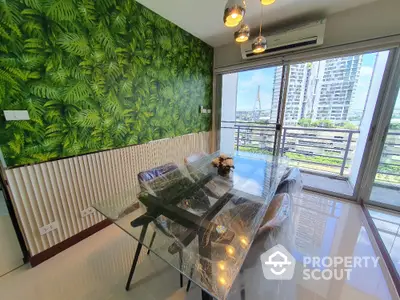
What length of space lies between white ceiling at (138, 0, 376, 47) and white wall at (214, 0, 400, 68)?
0.09 meters

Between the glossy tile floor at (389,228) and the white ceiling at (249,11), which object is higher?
the white ceiling at (249,11)

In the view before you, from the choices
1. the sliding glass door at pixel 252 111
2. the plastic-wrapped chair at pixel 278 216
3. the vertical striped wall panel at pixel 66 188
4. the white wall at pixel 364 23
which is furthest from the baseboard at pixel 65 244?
the white wall at pixel 364 23

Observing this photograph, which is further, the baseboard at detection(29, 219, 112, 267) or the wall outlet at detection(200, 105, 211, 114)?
the wall outlet at detection(200, 105, 211, 114)

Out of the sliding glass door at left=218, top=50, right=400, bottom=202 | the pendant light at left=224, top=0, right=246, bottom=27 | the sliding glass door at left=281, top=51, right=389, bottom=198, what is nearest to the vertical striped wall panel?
the pendant light at left=224, top=0, right=246, bottom=27

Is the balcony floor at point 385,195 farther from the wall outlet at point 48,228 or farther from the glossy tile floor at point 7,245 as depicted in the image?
the glossy tile floor at point 7,245

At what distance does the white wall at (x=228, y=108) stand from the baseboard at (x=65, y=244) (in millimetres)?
2800

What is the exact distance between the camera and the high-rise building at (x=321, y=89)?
2.85 metres

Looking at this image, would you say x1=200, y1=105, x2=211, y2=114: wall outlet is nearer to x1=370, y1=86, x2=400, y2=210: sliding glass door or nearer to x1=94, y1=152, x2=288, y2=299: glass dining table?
x1=94, y1=152, x2=288, y2=299: glass dining table

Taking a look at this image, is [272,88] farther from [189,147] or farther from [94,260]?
[94,260]

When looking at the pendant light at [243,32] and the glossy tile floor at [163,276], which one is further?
the pendant light at [243,32]

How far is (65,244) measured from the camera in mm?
1638

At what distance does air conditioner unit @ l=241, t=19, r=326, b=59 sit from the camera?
2192 millimetres

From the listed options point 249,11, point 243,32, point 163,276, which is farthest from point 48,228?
point 249,11

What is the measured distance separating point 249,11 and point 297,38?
784 mm
